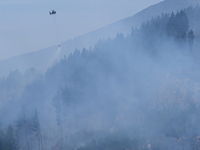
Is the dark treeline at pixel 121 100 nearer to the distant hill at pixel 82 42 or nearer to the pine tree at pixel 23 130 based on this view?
the pine tree at pixel 23 130

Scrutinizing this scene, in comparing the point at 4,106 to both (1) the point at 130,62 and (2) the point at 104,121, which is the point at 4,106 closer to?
(2) the point at 104,121

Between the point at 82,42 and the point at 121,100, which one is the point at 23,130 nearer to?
the point at 121,100

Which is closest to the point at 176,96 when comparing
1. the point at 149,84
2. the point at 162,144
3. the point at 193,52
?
the point at 149,84

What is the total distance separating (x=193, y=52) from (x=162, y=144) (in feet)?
83.0

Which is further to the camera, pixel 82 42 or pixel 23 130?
pixel 82 42

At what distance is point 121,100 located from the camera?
145 feet

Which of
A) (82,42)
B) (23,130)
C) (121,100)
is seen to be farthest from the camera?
(82,42)

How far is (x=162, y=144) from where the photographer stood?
2725 cm

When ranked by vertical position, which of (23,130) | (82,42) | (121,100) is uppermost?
(82,42)

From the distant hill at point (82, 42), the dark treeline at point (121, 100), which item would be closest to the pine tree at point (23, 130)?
the dark treeline at point (121, 100)

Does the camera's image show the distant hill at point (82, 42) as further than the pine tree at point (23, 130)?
Yes

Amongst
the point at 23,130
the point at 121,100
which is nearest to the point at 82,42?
the point at 23,130

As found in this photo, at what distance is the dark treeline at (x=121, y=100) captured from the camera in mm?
30719

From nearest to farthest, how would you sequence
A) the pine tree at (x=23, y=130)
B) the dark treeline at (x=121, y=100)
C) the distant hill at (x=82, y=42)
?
the dark treeline at (x=121, y=100) < the pine tree at (x=23, y=130) < the distant hill at (x=82, y=42)
